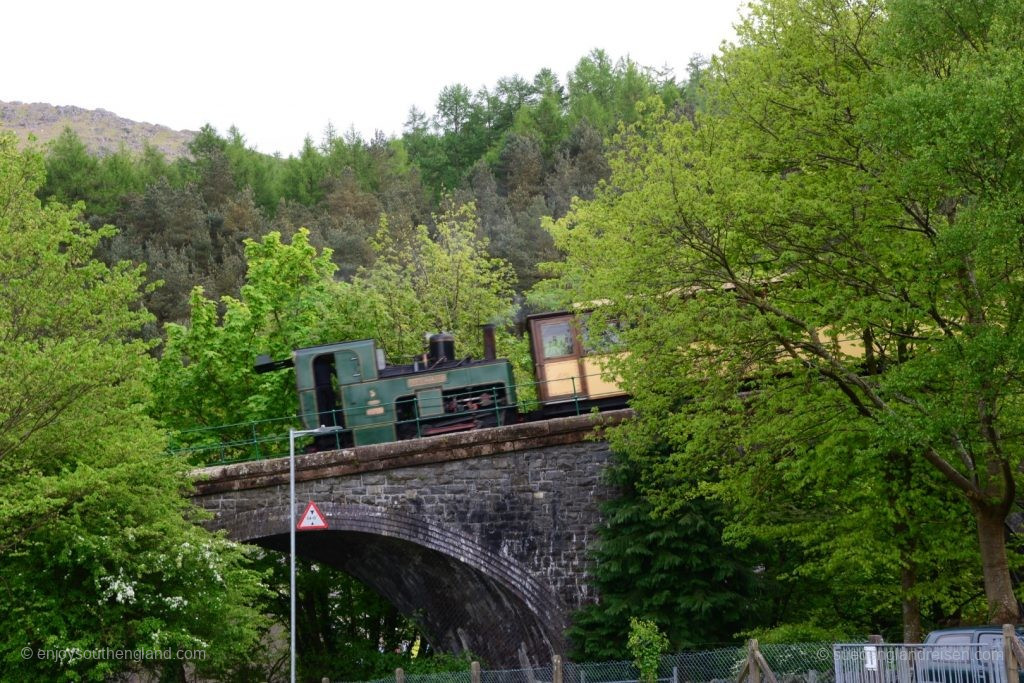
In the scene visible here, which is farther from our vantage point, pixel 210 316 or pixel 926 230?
pixel 210 316

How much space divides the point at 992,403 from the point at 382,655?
18.4 metres

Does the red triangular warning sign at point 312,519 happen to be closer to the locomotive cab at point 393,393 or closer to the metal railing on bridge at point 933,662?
the locomotive cab at point 393,393

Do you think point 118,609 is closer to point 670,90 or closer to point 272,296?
point 272,296

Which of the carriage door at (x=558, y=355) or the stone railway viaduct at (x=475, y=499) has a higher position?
the carriage door at (x=558, y=355)

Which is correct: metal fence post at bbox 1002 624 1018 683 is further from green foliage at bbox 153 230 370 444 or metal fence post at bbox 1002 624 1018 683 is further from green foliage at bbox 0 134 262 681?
green foliage at bbox 153 230 370 444

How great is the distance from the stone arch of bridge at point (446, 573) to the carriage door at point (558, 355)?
471 centimetres

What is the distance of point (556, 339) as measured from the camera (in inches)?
1134

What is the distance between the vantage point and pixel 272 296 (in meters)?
38.0

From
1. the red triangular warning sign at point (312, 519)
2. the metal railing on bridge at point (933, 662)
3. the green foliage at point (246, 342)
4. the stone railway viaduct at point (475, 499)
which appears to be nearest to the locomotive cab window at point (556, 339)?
the stone railway viaduct at point (475, 499)

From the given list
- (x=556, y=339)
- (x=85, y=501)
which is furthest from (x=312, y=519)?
(x=556, y=339)

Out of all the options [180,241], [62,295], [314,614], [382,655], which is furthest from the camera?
[180,241]

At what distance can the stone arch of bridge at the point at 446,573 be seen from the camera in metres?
25.0

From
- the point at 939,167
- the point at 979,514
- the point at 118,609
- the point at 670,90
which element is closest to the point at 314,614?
the point at 118,609

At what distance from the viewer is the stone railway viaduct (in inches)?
985
